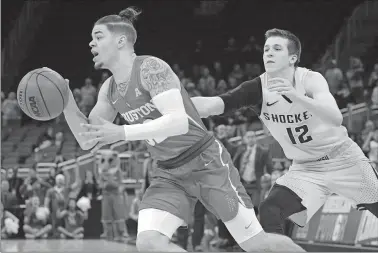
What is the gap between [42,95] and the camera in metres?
4.55

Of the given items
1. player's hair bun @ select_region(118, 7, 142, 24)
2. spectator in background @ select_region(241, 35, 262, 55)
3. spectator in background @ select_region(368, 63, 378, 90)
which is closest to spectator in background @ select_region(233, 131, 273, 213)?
spectator in background @ select_region(368, 63, 378, 90)

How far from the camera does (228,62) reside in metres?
18.6

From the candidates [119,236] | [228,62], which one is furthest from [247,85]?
[228,62]

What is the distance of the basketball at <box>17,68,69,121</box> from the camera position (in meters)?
4.55

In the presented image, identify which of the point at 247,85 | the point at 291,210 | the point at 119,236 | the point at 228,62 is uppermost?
the point at 228,62

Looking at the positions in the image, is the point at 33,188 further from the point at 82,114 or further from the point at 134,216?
the point at 82,114

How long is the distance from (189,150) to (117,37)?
86 centimetres

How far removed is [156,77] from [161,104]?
19 centimetres

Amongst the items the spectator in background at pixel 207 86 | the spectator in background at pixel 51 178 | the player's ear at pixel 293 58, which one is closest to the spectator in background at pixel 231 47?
the spectator in background at pixel 207 86

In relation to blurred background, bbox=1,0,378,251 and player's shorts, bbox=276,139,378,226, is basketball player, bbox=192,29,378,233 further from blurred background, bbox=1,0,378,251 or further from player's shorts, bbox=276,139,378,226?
blurred background, bbox=1,0,378,251

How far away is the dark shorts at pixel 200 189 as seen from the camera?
4.33 m

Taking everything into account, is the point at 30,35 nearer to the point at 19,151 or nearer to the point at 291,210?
the point at 19,151

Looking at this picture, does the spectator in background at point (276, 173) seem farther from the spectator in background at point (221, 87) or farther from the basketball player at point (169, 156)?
the spectator in background at point (221, 87)

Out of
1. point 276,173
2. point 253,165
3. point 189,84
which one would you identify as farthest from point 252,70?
point 253,165
